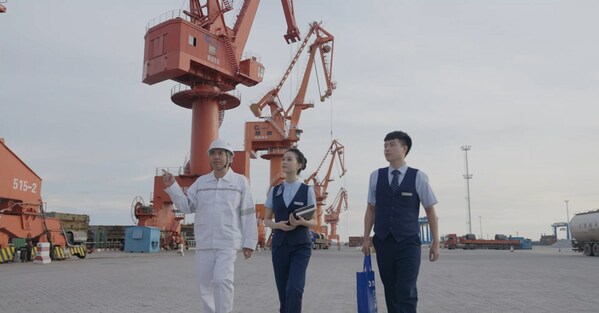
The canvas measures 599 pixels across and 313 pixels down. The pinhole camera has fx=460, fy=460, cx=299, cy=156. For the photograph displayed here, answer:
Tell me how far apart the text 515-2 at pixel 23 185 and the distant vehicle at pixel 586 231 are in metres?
28.2

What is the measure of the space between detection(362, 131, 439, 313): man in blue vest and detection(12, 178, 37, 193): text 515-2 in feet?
54.0

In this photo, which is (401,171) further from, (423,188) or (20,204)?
(20,204)

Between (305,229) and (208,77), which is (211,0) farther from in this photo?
(305,229)

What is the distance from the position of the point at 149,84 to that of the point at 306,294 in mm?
23493

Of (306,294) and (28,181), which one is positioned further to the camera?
(28,181)

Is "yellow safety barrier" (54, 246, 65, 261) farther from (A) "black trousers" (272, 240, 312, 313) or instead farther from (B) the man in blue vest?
(B) the man in blue vest

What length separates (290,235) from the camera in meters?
4.53

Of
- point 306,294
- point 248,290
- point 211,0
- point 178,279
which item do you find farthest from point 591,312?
point 211,0

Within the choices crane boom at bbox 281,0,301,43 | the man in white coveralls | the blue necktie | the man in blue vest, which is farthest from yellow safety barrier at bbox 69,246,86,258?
crane boom at bbox 281,0,301,43

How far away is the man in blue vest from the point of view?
411cm

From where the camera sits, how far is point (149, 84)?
94.5ft

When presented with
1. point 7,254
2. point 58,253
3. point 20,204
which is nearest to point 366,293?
point 20,204

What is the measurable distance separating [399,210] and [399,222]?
0.11 meters

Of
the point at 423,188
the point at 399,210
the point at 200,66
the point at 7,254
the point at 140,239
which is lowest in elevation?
the point at 7,254
